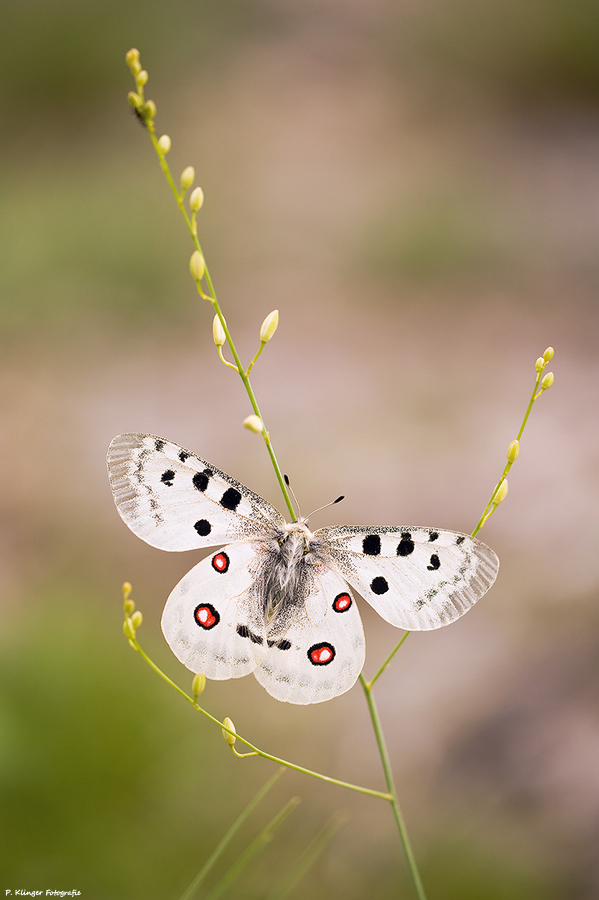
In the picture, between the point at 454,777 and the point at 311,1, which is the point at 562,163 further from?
the point at 454,777

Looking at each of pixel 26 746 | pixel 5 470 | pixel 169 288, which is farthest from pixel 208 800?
pixel 169 288

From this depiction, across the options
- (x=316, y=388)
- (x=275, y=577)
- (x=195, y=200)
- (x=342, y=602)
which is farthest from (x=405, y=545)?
(x=316, y=388)

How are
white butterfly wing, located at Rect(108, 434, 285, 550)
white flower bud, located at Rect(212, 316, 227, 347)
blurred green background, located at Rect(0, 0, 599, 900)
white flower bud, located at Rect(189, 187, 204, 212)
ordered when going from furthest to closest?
blurred green background, located at Rect(0, 0, 599, 900) → white butterfly wing, located at Rect(108, 434, 285, 550) → white flower bud, located at Rect(212, 316, 227, 347) → white flower bud, located at Rect(189, 187, 204, 212)

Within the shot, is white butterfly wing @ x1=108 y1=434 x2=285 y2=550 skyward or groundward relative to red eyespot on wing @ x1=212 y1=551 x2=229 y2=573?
skyward

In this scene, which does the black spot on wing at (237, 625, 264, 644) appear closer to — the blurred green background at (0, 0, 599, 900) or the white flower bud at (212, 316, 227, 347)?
the white flower bud at (212, 316, 227, 347)

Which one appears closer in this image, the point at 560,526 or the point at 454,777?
the point at 454,777

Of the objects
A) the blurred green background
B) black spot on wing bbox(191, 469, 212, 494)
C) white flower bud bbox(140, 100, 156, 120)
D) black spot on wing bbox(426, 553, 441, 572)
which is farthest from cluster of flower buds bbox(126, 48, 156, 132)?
the blurred green background

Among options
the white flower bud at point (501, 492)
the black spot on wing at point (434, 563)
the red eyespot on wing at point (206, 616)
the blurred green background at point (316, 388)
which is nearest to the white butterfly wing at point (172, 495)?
the red eyespot on wing at point (206, 616)
